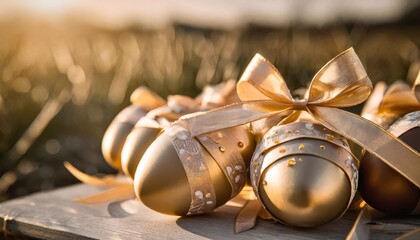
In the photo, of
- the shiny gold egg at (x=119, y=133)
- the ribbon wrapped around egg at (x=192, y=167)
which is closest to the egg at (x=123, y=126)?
the shiny gold egg at (x=119, y=133)

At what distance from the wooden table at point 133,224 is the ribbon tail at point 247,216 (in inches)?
0.5

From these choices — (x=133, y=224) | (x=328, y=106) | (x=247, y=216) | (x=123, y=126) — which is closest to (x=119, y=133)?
(x=123, y=126)

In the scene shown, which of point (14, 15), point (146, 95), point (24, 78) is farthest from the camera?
point (14, 15)

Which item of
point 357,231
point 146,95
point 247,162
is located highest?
point 146,95

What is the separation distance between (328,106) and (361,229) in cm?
25

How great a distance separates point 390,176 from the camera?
93cm

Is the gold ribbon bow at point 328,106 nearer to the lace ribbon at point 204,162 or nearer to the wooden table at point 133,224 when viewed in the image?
the lace ribbon at point 204,162

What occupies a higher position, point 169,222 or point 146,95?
point 146,95

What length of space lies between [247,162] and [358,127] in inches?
9.4

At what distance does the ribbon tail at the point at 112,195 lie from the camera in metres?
1.23

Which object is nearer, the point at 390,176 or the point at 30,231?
the point at 390,176

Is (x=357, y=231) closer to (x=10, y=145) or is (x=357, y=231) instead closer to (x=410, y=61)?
(x=10, y=145)

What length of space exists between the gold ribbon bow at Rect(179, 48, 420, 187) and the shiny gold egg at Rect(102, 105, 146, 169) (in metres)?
0.33

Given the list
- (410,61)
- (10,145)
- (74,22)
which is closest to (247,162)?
(10,145)
